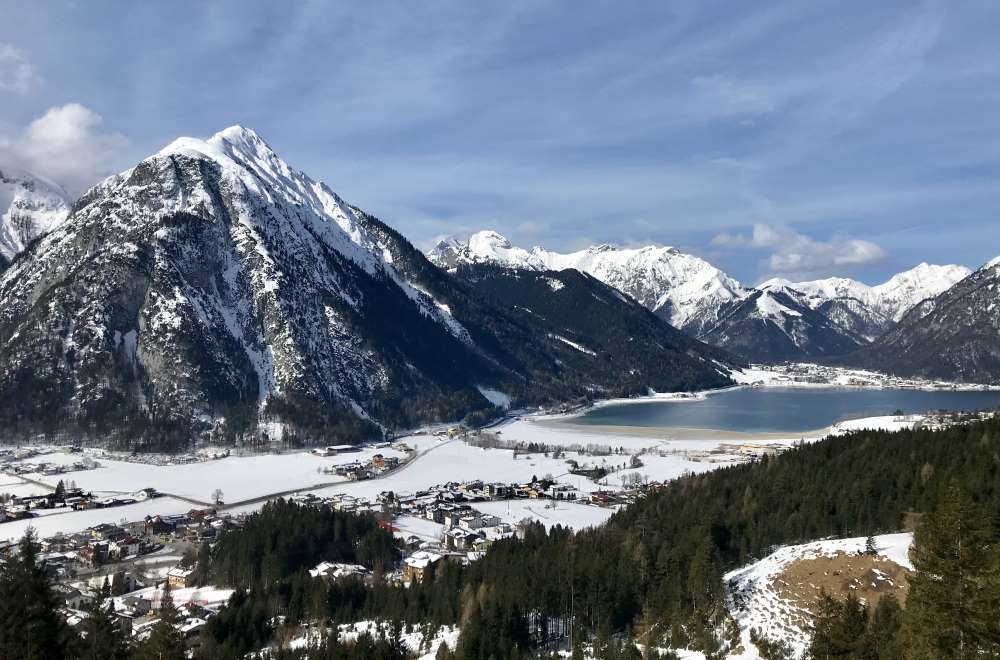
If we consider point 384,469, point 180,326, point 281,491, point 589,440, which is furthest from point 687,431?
point 180,326

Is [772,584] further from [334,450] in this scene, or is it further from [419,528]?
[334,450]

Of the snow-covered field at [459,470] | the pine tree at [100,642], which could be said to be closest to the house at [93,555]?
the snow-covered field at [459,470]

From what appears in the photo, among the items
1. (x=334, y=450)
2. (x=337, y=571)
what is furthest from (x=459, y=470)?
(x=337, y=571)

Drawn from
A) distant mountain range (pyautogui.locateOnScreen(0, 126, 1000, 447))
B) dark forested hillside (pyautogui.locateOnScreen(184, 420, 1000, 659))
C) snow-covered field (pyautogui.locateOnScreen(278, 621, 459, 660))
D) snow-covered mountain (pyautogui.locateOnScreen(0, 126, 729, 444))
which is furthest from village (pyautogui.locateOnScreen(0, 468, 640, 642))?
snow-covered mountain (pyautogui.locateOnScreen(0, 126, 729, 444))

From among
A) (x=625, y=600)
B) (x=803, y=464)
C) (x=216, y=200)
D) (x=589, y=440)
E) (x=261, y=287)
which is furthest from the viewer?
(x=216, y=200)

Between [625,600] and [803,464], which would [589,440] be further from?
[625,600]

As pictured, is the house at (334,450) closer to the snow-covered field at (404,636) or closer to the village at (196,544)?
the village at (196,544)

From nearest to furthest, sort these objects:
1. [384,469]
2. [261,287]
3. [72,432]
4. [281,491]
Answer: [281,491] < [384,469] < [72,432] < [261,287]
